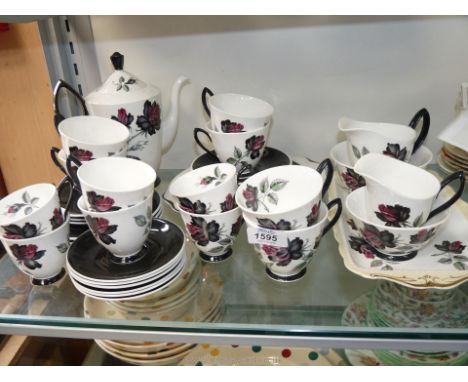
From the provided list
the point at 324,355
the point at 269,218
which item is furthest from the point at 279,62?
the point at 324,355

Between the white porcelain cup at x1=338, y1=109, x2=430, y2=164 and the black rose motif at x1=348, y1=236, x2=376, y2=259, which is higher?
the white porcelain cup at x1=338, y1=109, x2=430, y2=164

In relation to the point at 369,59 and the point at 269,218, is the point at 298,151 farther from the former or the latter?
the point at 269,218

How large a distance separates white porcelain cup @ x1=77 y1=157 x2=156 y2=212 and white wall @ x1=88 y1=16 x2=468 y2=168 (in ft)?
0.94

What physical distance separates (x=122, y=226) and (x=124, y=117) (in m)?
0.19

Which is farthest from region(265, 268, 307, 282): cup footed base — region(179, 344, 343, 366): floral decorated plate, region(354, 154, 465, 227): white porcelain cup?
region(179, 344, 343, 366): floral decorated plate

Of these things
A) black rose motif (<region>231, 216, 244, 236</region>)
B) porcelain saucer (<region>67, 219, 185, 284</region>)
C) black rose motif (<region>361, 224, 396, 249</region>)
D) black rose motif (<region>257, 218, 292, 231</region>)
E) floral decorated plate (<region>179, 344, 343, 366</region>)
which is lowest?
floral decorated plate (<region>179, 344, 343, 366</region>)

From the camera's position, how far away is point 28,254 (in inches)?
21.6

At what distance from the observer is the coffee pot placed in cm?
64

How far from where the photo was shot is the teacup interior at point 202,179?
2.01 feet

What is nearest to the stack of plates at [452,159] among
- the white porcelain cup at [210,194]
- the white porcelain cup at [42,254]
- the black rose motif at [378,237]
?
A: the black rose motif at [378,237]

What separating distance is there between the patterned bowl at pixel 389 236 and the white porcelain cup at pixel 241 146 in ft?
0.55

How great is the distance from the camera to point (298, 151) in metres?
0.86

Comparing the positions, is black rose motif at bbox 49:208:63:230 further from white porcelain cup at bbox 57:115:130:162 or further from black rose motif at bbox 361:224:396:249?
black rose motif at bbox 361:224:396:249
